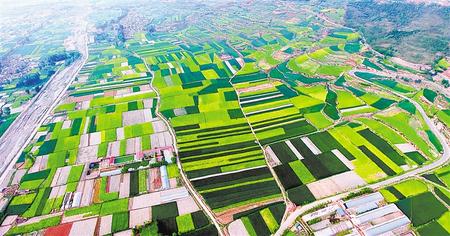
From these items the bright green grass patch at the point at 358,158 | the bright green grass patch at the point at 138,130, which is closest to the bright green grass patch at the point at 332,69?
the bright green grass patch at the point at 358,158

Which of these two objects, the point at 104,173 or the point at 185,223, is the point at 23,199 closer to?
Answer: the point at 104,173

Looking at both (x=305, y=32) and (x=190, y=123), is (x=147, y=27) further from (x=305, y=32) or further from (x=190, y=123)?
(x=190, y=123)

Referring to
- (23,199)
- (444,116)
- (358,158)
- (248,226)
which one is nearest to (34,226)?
(23,199)

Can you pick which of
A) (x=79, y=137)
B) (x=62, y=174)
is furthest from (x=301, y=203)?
(x=79, y=137)

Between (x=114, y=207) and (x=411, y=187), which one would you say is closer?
(x=114, y=207)

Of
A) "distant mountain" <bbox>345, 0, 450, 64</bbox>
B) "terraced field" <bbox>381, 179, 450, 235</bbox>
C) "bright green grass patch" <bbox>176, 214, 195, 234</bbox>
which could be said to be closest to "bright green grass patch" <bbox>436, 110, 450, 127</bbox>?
"terraced field" <bbox>381, 179, 450, 235</bbox>

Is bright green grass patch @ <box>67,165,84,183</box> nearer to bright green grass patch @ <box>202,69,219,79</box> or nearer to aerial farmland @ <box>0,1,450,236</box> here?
aerial farmland @ <box>0,1,450,236</box>
